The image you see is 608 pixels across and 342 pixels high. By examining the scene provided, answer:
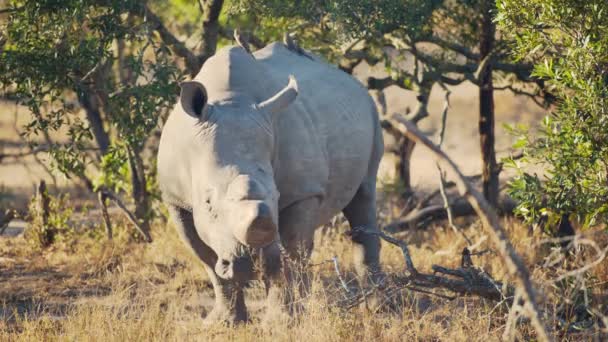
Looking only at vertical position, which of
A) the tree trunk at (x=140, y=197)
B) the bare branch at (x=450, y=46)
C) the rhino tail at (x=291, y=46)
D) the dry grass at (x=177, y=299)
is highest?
the bare branch at (x=450, y=46)

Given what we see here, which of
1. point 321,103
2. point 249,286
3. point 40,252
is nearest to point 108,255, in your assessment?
point 40,252

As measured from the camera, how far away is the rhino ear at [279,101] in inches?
244

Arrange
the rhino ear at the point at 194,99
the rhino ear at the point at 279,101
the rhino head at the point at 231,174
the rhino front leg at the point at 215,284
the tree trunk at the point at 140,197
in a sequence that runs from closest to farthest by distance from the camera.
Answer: the rhino head at the point at 231,174, the rhino ear at the point at 194,99, the rhino ear at the point at 279,101, the rhino front leg at the point at 215,284, the tree trunk at the point at 140,197

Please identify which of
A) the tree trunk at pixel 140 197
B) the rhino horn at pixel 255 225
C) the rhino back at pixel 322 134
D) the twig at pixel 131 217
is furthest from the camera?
the tree trunk at pixel 140 197

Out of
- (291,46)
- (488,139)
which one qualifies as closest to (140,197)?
(291,46)

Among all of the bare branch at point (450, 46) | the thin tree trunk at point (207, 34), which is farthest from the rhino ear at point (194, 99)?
the bare branch at point (450, 46)

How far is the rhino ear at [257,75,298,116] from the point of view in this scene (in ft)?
20.4

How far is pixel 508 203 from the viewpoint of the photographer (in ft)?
33.3

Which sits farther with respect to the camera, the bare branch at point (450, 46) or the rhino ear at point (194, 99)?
Answer: the bare branch at point (450, 46)

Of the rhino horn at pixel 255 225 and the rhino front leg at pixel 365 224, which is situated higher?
the rhino horn at pixel 255 225

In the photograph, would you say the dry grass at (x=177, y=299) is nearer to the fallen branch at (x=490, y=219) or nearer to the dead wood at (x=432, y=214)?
the dead wood at (x=432, y=214)

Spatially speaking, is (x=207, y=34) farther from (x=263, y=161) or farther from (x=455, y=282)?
(x=455, y=282)

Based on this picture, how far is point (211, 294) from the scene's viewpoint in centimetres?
780

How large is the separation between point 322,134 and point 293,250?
91cm
